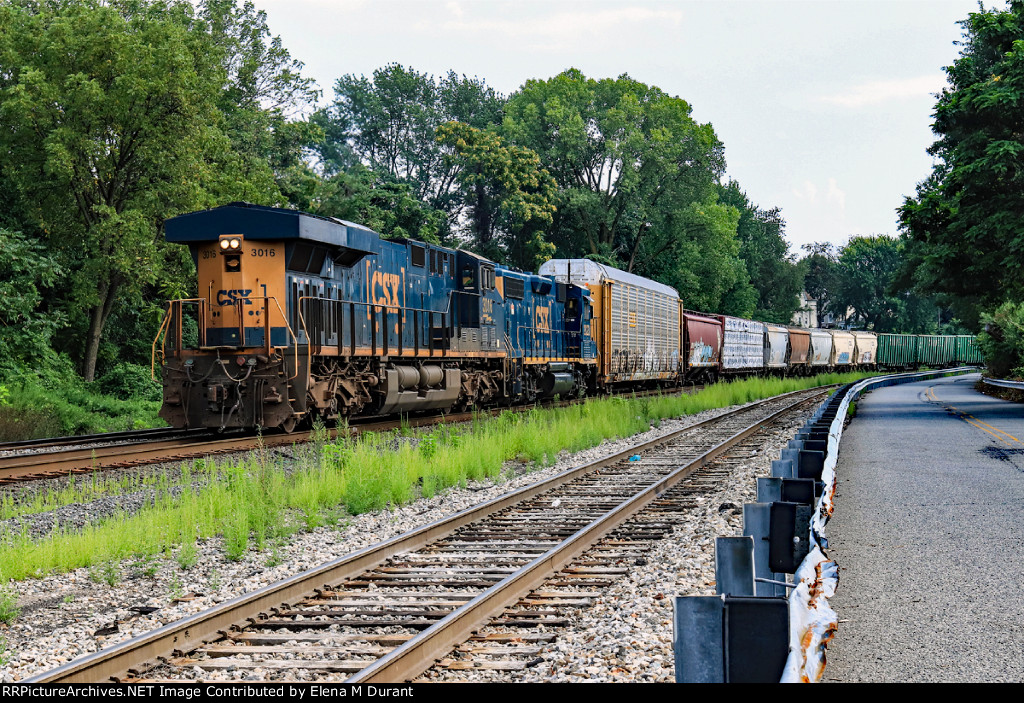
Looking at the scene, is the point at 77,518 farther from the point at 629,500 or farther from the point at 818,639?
the point at 818,639

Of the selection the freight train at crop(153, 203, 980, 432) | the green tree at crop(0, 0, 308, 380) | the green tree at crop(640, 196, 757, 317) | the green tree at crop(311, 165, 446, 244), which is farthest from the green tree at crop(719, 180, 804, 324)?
the green tree at crop(0, 0, 308, 380)

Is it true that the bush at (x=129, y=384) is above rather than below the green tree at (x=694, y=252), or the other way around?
below

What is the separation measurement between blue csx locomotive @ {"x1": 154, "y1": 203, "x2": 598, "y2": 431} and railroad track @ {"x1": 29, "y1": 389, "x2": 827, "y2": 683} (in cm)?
627

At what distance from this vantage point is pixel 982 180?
22.7m

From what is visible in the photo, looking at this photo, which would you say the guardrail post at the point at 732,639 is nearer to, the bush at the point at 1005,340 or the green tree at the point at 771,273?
the bush at the point at 1005,340

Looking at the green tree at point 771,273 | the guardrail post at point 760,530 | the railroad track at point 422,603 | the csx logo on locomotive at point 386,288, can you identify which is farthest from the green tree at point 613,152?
the guardrail post at point 760,530

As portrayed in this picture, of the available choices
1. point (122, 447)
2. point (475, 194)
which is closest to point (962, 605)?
point (122, 447)

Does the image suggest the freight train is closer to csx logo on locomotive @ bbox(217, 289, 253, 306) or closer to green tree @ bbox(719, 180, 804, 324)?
csx logo on locomotive @ bbox(217, 289, 253, 306)

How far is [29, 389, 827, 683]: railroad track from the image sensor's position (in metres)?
4.93

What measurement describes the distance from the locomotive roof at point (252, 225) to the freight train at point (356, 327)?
2cm

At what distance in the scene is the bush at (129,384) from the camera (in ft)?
Result: 88.0

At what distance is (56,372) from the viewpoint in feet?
83.6

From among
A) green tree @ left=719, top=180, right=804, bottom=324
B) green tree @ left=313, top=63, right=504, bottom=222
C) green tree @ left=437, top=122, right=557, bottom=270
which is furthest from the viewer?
green tree @ left=719, top=180, right=804, bottom=324

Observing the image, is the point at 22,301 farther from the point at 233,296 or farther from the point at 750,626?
the point at 750,626
